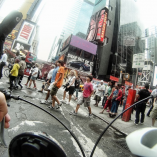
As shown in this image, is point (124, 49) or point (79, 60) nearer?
point (79, 60)

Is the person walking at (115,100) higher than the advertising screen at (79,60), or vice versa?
the advertising screen at (79,60)

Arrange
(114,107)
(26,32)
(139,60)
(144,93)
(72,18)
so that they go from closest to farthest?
(144,93) → (114,107) → (139,60) → (26,32) → (72,18)

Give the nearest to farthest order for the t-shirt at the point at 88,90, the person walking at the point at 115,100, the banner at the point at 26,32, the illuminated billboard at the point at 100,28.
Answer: the t-shirt at the point at 88,90 → the person walking at the point at 115,100 → the illuminated billboard at the point at 100,28 → the banner at the point at 26,32

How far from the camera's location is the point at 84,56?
1067 inches

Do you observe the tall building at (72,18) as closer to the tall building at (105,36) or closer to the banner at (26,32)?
the banner at (26,32)

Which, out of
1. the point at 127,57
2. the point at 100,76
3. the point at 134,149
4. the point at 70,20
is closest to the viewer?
the point at 134,149

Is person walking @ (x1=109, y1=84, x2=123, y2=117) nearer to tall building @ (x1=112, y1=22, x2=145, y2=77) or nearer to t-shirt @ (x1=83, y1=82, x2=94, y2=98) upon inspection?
→ t-shirt @ (x1=83, y1=82, x2=94, y2=98)

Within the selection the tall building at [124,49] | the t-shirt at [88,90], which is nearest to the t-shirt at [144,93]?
the t-shirt at [88,90]

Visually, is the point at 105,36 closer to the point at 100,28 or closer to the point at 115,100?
the point at 100,28

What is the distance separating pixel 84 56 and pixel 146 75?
17747 millimetres

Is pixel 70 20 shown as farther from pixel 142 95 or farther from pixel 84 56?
pixel 142 95

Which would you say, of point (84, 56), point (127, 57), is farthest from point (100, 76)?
point (127, 57)

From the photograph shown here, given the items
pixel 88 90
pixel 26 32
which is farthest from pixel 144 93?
pixel 26 32

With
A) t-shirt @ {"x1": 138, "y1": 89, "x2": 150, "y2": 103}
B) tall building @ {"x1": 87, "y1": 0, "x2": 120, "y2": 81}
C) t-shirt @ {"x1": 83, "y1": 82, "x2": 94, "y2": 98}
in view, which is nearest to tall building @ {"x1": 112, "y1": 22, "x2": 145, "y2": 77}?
tall building @ {"x1": 87, "y1": 0, "x2": 120, "y2": 81}
